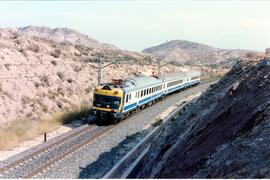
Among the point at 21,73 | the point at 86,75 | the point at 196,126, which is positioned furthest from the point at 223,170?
the point at 86,75

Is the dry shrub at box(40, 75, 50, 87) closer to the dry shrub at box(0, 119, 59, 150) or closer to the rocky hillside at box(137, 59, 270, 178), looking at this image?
the dry shrub at box(0, 119, 59, 150)

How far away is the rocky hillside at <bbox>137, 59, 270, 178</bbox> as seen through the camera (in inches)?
399

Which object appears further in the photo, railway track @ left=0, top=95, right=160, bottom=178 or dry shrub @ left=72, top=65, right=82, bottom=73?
dry shrub @ left=72, top=65, right=82, bottom=73

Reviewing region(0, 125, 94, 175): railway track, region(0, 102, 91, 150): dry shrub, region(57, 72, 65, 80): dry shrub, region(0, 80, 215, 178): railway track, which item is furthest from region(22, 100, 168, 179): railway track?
region(57, 72, 65, 80): dry shrub

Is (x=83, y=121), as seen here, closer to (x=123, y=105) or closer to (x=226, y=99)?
(x=123, y=105)

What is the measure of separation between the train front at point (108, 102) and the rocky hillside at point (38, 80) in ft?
22.9

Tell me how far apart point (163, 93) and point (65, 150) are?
26.7 metres

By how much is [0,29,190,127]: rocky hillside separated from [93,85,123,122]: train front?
697 cm

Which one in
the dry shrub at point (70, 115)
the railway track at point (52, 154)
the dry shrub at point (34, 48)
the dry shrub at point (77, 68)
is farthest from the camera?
the dry shrub at point (77, 68)

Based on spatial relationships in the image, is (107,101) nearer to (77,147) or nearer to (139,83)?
(139,83)

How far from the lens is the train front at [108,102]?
100ft

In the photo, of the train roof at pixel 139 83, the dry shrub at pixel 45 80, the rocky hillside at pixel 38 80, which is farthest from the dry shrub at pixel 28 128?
the dry shrub at pixel 45 80

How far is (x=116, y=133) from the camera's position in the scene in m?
28.3

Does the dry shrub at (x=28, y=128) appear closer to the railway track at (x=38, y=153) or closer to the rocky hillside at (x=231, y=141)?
the railway track at (x=38, y=153)
